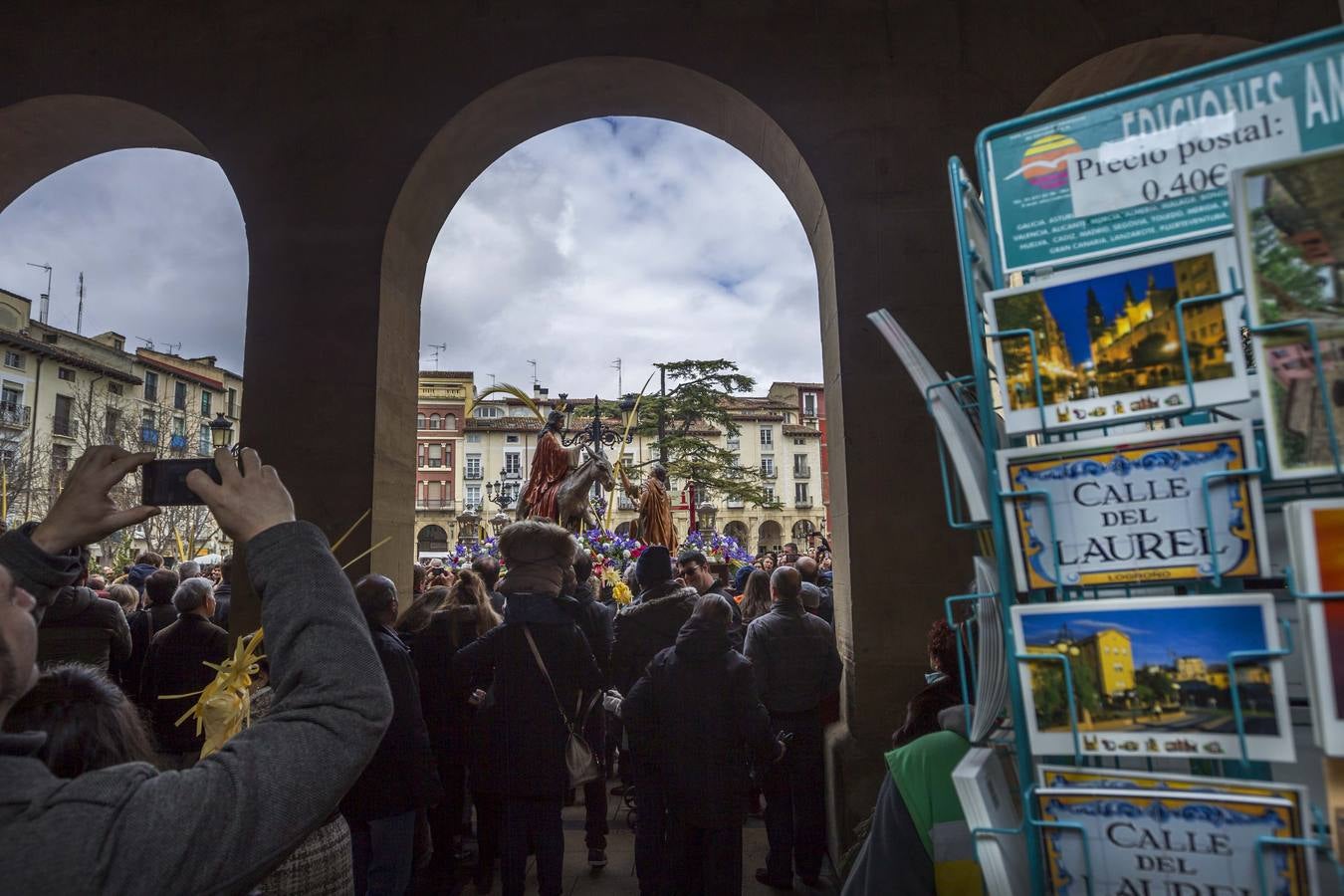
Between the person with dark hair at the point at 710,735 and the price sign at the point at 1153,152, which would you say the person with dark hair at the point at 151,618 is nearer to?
the person with dark hair at the point at 710,735

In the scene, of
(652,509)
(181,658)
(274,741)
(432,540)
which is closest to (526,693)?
(181,658)

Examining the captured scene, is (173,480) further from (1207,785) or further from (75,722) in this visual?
(1207,785)

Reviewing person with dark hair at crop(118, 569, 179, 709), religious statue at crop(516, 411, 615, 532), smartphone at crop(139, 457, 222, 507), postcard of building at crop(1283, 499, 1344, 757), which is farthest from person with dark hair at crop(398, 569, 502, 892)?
religious statue at crop(516, 411, 615, 532)

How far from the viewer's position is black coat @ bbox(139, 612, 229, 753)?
14.4 ft

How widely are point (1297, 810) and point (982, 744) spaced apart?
A: 56 cm

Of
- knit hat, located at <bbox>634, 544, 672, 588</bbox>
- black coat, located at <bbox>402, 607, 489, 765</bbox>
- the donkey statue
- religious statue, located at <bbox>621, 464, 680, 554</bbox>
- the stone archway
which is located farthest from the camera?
the stone archway

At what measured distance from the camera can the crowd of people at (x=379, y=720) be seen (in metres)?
1.05

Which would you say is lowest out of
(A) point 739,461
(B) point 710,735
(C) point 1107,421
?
(B) point 710,735

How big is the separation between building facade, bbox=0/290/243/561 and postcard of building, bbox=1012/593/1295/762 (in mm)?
30684

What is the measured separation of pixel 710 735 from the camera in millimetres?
3596

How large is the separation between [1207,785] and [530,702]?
9.53 feet

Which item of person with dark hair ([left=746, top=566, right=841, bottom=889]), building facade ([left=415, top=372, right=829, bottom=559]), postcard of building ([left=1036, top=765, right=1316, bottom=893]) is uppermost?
building facade ([left=415, top=372, right=829, bottom=559])

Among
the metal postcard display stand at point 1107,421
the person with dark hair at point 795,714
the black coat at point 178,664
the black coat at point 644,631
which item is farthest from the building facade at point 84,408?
the metal postcard display stand at point 1107,421

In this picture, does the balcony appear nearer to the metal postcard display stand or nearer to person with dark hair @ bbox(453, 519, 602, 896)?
person with dark hair @ bbox(453, 519, 602, 896)
